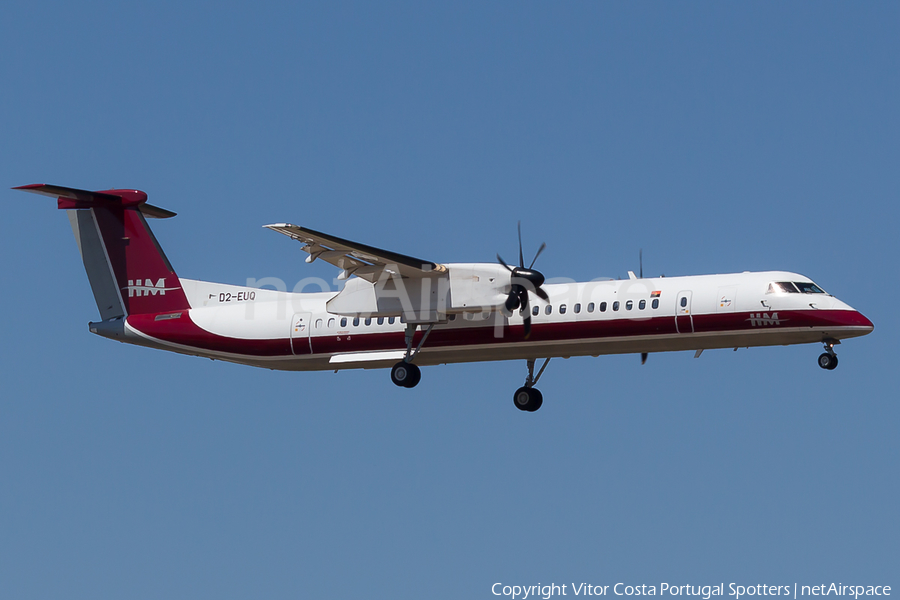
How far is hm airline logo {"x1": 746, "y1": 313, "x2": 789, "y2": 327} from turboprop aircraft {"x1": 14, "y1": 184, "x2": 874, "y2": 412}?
0.03m

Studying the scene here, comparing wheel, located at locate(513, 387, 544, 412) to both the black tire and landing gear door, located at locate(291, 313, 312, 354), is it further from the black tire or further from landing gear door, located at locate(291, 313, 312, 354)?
landing gear door, located at locate(291, 313, 312, 354)

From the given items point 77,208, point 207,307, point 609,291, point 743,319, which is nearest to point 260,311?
point 207,307

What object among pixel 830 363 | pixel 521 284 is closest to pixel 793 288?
pixel 830 363

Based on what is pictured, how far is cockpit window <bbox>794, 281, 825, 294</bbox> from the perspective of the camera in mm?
19984

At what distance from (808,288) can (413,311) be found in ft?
24.7

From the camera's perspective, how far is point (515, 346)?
2147cm

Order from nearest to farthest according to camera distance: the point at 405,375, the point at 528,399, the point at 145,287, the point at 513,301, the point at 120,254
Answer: the point at 513,301 < the point at 405,375 < the point at 528,399 < the point at 145,287 < the point at 120,254

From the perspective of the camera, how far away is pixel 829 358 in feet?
64.2

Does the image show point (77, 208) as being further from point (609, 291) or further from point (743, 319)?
point (743, 319)

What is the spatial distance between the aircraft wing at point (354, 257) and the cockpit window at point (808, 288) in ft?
22.2

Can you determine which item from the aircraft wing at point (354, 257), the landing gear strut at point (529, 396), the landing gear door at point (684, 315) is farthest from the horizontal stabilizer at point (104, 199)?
the landing gear door at point (684, 315)

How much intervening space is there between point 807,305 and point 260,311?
11.4 meters

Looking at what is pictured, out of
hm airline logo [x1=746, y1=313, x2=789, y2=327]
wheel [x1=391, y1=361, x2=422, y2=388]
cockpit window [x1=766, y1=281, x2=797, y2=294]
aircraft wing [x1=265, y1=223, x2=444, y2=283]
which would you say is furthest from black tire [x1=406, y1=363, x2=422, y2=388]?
cockpit window [x1=766, y1=281, x2=797, y2=294]

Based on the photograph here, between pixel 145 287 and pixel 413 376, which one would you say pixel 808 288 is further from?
A: pixel 145 287
